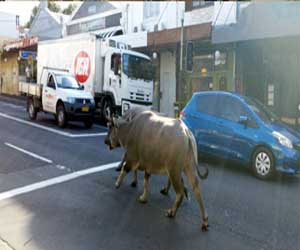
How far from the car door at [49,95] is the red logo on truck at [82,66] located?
2.55m

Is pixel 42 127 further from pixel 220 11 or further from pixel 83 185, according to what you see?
pixel 220 11

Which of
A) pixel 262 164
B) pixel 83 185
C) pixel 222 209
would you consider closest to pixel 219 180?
pixel 262 164

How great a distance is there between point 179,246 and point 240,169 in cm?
A: 487

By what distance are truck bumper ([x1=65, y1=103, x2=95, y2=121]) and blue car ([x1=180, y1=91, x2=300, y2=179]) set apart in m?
5.83

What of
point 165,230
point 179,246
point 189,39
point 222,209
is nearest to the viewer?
point 179,246

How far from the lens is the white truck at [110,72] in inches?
672

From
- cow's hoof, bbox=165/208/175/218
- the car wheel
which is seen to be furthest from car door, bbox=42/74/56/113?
cow's hoof, bbox=165/208/175/218

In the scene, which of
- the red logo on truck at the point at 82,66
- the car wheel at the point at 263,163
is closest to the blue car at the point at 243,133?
the car wheel at the point at 263,163

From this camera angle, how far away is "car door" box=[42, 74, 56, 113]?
15641 millimetres

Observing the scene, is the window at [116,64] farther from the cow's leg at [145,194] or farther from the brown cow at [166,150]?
the cow's leg at [145,194]

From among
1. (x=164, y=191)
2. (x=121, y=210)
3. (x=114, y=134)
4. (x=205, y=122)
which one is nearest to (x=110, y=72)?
(x=205, y=122)

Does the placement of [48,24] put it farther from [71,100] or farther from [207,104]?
[207,104]

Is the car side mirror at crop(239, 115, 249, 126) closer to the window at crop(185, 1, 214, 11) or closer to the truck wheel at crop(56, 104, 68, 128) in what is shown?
the truck wheel at crop(56, 104, 68, 128)

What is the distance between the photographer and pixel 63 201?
6461mm
